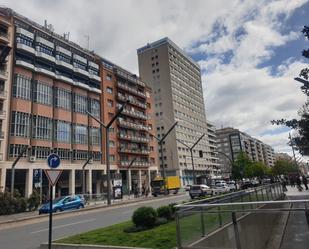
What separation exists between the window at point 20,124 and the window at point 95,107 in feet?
53.9

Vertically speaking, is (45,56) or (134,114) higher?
(45,56)

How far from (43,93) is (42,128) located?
5.93m

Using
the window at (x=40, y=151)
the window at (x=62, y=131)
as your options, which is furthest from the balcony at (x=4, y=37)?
the window at (x=40, y=151)

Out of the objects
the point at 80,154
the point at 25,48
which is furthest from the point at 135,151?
the point at 25,48

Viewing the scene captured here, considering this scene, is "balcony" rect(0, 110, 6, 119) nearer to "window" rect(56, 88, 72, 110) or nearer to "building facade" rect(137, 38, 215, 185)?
"window" rect(56, 88, 72, 110)

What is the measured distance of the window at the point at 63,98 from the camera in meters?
54.3

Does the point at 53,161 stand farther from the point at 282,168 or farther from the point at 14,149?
the point at 282,168

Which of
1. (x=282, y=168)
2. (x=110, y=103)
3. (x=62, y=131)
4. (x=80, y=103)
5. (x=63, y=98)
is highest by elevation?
(x=110, y=103)

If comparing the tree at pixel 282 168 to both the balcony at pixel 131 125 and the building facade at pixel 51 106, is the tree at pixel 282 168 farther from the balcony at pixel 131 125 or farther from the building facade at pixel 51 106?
the building facade at pixel 51 106

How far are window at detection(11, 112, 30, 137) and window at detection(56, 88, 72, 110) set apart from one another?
7.58 meters

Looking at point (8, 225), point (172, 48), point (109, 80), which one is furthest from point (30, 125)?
point (172, 48)

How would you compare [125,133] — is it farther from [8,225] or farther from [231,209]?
[231,209]

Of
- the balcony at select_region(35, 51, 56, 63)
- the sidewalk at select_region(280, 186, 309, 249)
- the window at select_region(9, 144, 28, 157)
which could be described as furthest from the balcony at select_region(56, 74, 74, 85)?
the sidewalk at select_region(280, 186, 309, 249)

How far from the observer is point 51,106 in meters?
52.4
